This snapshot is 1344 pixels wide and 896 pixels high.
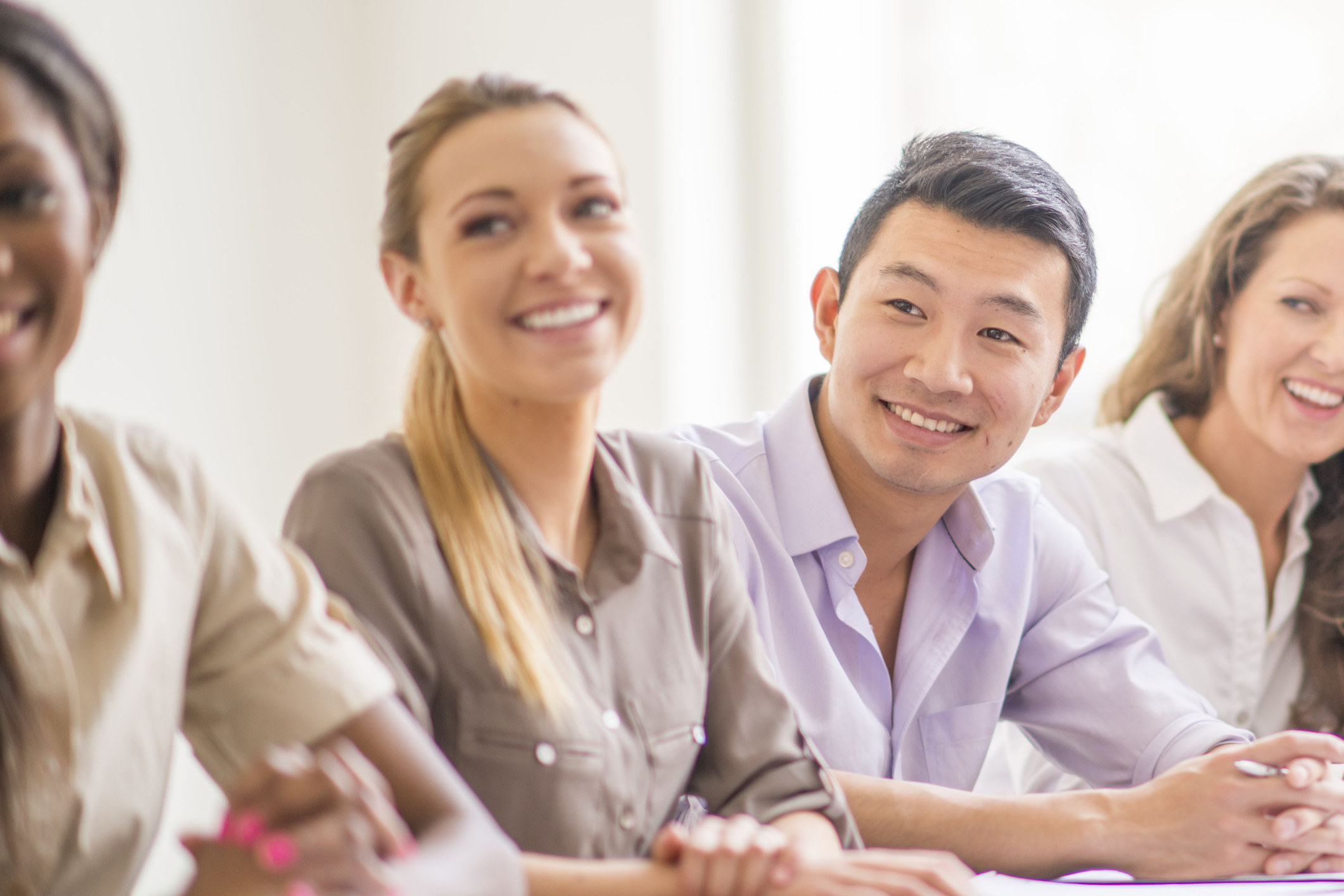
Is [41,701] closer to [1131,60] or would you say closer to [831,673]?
[831,673]

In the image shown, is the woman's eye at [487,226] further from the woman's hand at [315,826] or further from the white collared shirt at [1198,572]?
the white collared shirt at [1198,572]

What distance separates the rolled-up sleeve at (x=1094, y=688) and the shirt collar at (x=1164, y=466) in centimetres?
34

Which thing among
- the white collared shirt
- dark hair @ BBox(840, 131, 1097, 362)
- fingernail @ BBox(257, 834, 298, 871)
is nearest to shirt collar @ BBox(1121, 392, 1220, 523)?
the white collared shirt

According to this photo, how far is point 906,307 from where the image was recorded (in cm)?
159

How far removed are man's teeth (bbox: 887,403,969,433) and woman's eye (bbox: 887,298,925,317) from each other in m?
0.12

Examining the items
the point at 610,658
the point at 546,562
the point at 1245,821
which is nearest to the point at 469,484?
the point at 546,562

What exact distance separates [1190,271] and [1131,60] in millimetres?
1083

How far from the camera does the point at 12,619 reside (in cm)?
80

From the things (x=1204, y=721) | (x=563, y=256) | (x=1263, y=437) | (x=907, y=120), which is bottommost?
(x=1204, y=721)

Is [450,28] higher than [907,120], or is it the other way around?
[450,28]

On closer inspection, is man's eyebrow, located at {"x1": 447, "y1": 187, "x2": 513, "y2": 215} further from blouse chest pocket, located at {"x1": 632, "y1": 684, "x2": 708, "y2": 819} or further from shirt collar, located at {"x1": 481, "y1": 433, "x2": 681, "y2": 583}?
blouse chest pocket, located at {"x1": 632, "y1": 684, "x2": 708, "y2": 819}

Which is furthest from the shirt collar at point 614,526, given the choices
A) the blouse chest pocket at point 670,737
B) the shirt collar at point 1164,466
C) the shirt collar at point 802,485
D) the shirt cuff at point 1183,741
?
the shirt collar at point 1164,466

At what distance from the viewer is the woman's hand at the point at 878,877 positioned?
0.97 meters

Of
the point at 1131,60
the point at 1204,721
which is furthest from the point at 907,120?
the point at 1204,721
